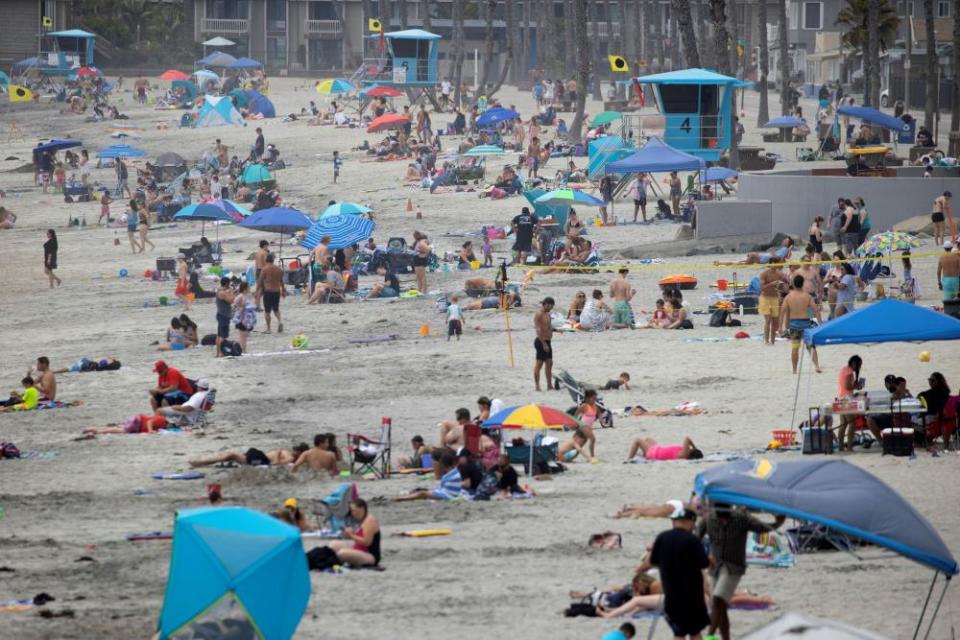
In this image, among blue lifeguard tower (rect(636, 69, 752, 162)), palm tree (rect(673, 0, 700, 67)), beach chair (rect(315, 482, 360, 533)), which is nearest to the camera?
beach chair (rect(315, 482, 360, 533))

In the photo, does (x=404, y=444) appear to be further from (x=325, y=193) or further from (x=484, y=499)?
(x=325, y=193)

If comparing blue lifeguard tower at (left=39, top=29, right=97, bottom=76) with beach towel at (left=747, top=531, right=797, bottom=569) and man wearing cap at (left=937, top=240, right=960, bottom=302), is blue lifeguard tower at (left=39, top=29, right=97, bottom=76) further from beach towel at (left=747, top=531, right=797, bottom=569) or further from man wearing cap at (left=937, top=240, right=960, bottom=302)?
beach towel at (left=747, top=531, right=797, bottom=569)

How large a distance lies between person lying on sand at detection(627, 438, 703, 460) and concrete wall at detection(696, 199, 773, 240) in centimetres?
1481

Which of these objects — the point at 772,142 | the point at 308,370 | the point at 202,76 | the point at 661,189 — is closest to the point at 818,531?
the point at 308,370

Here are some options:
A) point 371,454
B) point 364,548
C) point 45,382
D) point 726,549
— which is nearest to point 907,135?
point 45,382

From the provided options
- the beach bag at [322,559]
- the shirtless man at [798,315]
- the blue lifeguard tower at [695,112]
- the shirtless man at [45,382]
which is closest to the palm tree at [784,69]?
the blue lifeguard tower at [695,112]

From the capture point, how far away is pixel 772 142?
48000 millimetres

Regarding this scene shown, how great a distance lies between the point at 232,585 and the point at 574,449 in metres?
6.67

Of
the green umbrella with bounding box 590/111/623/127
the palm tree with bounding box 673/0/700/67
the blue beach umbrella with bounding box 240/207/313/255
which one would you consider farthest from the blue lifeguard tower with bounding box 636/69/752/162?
the green umbrella with bounding box 590/111/623/127

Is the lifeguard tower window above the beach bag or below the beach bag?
above

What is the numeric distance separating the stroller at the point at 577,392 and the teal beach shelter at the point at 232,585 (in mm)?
7697

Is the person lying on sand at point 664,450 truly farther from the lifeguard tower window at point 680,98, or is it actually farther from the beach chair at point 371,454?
the lifeguard tower window at point 680,98

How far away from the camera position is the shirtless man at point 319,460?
49.5 ft

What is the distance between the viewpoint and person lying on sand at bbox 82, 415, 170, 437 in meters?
17.4
